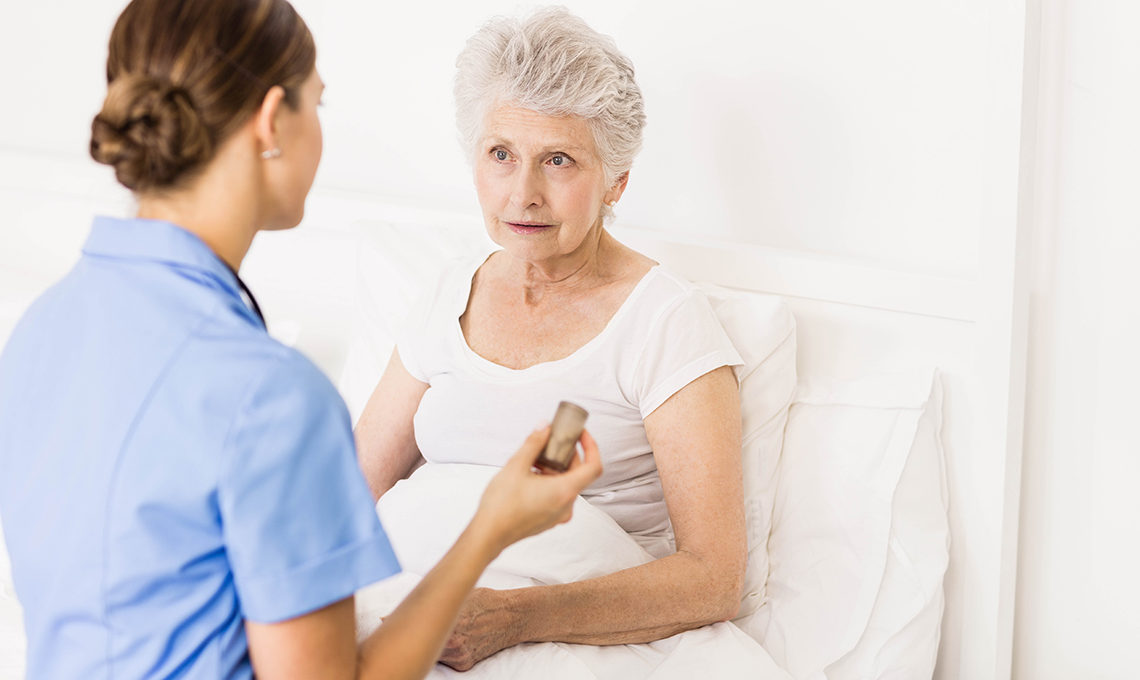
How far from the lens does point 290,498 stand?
81cm

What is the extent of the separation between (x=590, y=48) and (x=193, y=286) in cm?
89

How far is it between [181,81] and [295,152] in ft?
0.39

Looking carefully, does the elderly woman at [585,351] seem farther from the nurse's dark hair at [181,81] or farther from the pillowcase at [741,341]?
the nurse's dark hair at [181,81]

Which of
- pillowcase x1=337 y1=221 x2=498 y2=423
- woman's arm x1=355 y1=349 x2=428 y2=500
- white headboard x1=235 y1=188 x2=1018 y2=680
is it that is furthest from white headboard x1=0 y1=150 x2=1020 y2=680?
woman's arm x1=355 y1=349 x2=428 y2=500

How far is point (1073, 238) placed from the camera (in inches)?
62.4

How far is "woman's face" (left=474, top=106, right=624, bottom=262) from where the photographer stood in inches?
62.7

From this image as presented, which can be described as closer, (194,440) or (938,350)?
(194,440)

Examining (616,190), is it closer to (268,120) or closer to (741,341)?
(741,341)

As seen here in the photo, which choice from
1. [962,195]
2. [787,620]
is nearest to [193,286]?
[787,620]

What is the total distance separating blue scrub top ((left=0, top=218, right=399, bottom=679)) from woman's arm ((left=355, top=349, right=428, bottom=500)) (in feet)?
2.98

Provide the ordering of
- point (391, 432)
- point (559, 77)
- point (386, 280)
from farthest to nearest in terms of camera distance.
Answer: point (386, 280) → point (391, 432) → point (559, 77)

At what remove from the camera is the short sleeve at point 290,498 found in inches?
31.3

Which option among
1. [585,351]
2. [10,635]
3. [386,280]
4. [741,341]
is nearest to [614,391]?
[585,351]

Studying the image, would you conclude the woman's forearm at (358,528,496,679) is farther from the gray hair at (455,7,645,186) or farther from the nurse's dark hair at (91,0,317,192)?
the gray hair at (455,7,645,186)
